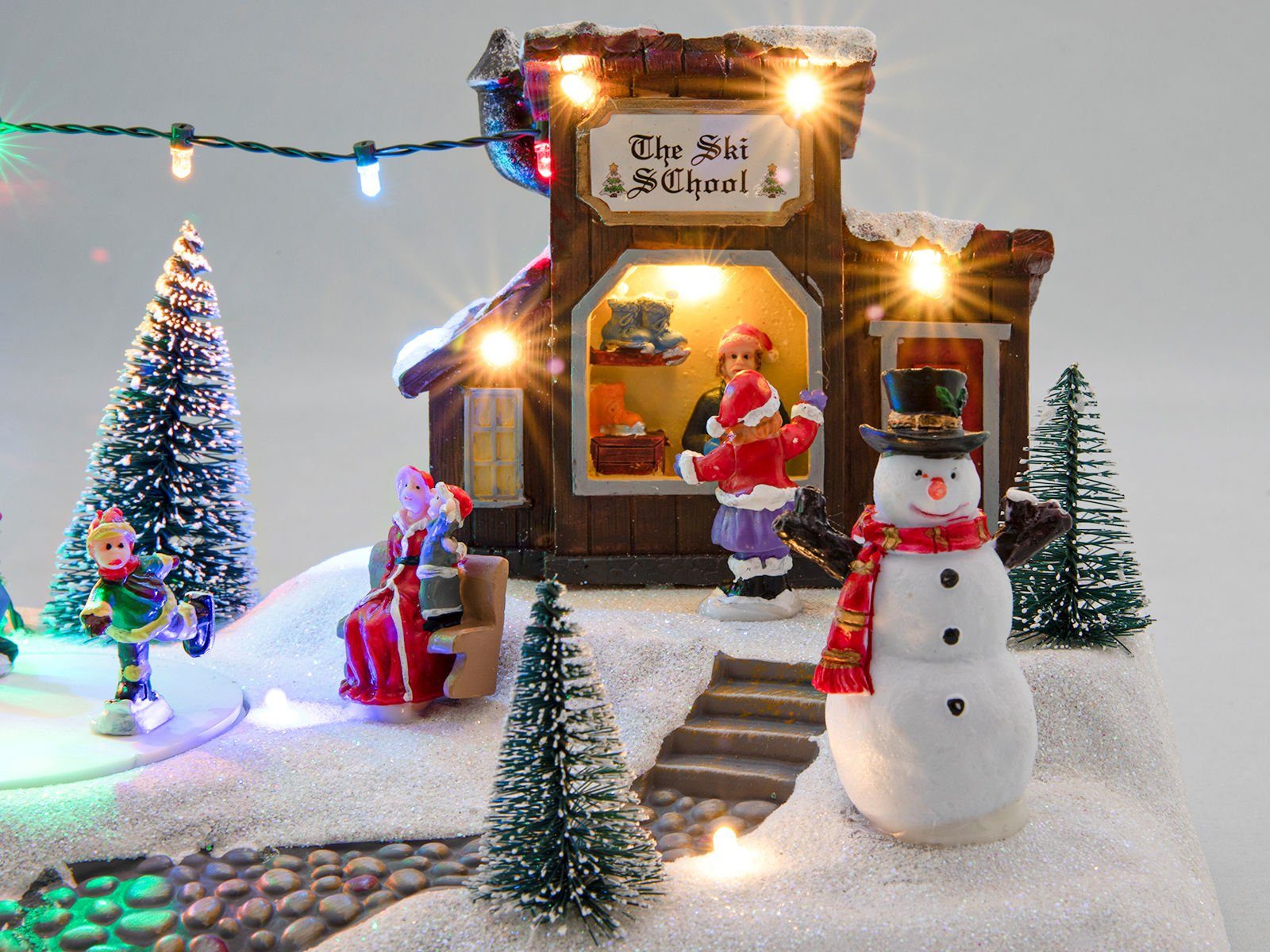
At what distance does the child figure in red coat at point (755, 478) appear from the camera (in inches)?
226

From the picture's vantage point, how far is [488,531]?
719 cm

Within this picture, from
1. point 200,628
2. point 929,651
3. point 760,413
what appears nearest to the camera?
point 929,651

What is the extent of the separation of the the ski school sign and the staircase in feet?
8.89

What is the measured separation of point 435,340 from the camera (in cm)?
710

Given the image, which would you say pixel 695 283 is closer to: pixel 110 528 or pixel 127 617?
pixel 110 528

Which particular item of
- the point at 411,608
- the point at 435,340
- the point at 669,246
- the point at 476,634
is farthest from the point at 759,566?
the point at 435,340

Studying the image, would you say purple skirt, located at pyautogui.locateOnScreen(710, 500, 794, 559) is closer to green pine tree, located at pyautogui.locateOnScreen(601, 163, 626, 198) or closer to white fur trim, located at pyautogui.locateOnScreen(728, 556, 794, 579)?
white fur trim, located at pyautogui.locateOnScreen(728, 556, 794, 579)

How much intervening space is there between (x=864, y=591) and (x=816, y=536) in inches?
9.5

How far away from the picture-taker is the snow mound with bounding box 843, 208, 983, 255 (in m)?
6.79

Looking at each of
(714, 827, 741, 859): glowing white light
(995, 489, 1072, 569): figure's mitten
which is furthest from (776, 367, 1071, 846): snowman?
(714, 827, 741, 859): glowing white light

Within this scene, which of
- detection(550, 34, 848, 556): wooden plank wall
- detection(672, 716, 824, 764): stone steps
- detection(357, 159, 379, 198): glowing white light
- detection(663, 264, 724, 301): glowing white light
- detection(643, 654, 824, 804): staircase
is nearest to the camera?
detection(643, 654, 824, 804): staircase

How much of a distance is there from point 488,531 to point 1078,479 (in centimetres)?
361

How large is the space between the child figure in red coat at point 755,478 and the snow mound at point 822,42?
192 centimetres

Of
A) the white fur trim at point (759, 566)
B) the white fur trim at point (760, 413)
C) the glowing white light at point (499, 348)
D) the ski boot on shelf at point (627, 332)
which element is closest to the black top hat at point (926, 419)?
the white fur trim at point (760, 413)
